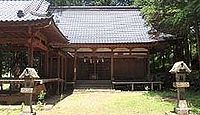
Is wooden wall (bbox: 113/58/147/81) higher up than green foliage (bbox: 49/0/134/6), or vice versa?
green foliage (bbox: 49/0/134/6)

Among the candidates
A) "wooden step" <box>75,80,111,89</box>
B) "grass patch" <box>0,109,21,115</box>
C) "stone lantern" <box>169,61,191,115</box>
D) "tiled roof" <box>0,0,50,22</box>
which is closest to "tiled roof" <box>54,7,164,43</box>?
"wooden step" <box>75,80,111,89</box>

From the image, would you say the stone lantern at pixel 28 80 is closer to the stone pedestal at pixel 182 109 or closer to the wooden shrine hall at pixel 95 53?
the stone pedestal at pixel 182 109

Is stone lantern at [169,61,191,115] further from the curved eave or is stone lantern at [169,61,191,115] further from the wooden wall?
the wooden wall

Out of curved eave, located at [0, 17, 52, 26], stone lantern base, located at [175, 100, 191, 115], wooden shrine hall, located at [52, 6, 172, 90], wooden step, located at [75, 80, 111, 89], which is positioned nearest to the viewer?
stone lantern base, located at [175, 100, 191, 115]

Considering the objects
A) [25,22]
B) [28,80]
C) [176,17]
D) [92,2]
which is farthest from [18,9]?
[92,2]

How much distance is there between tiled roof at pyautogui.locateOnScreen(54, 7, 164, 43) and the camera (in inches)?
1006

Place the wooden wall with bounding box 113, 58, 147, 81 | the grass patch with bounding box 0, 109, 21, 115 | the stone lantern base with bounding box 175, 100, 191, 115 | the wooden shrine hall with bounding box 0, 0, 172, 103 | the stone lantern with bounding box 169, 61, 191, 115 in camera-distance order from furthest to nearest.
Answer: the wooden wall with bounding box 113, 58, 147, 81
the wooden shrine hall with bounding box 0, 0, 172, 103
the stone lantern with bounding box 169, 61, 191, 115
the grass patch with bounding box 0, 109, 21, 115
the stone lantern base with bounding box 175, 100, 191, 115

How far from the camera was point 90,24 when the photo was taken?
2912cm

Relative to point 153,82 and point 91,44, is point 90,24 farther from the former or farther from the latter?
point 153,82

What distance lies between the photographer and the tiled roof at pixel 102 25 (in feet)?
83.8

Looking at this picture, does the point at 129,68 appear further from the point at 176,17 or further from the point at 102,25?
the point at 176,17

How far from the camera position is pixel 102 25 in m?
28.9

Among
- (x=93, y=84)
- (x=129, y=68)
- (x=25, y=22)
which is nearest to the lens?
(x=25, y=22)

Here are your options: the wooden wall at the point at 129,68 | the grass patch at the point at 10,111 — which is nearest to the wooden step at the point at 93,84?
the wooden wall at the point at 129,68
